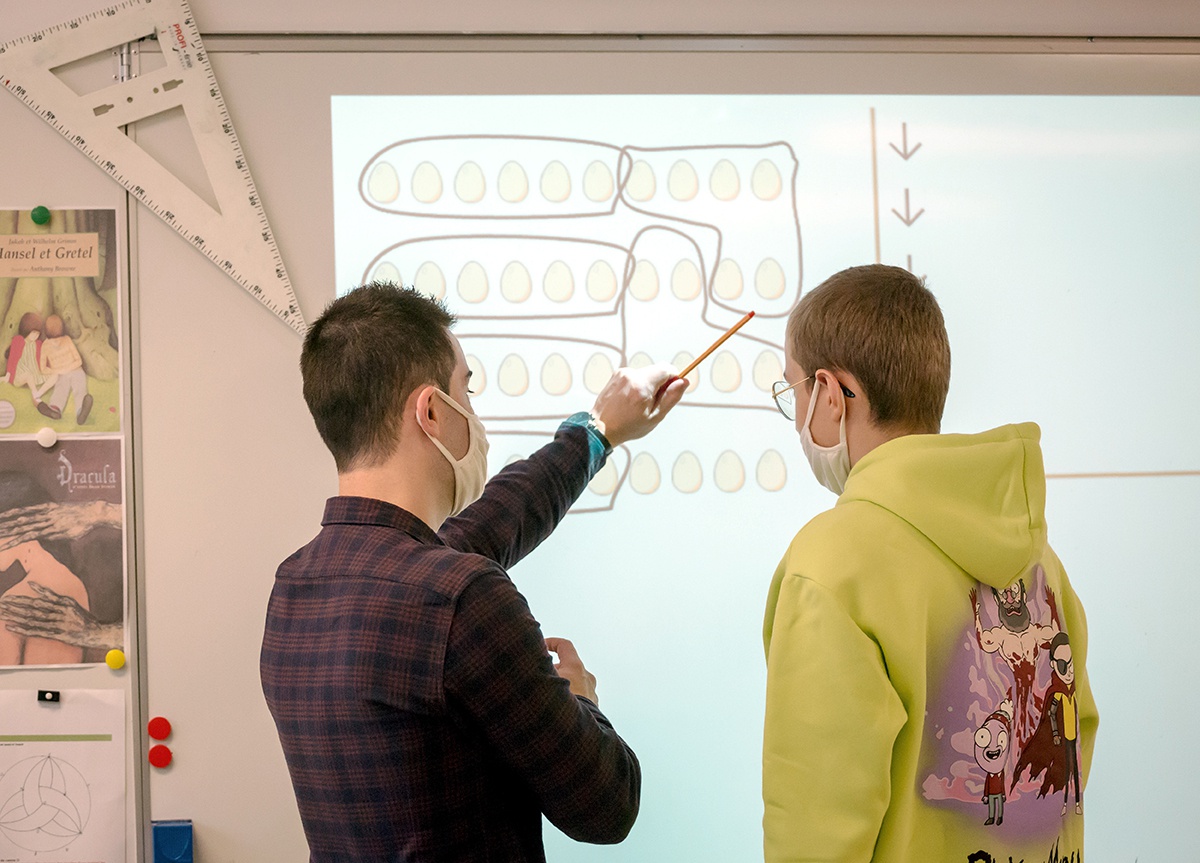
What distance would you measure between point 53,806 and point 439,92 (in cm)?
127

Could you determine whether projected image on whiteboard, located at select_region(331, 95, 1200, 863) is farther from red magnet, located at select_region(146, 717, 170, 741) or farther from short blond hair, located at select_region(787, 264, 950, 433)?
red magnet, located at select_region(146, 717, 170, 741)

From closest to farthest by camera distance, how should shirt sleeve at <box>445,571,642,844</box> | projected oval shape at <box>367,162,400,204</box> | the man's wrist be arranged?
shirt sleeve at <box>445,571,642,844</box> → the man's wrist → projected oval shape at <box>367,162,400,204</box>

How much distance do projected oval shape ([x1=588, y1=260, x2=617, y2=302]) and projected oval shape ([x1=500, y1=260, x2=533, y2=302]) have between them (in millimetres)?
98

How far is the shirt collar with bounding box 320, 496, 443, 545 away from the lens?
0.98 meters

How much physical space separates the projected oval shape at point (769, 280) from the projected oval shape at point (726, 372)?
12 cm

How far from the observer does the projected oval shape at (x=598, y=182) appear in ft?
5.01

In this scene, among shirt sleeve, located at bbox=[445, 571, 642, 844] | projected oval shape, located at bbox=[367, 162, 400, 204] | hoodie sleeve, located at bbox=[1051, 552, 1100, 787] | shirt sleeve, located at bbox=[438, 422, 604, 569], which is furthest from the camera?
projected oval shape, located at bbox=[367, 162, 400, 204]

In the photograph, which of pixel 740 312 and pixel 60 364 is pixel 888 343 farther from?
Result: pixel 60 364

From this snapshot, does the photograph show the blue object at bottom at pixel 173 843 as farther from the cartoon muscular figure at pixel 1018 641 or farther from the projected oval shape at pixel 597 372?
the cartoon muscular figure at pixel 1018 641

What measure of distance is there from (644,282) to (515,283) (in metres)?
0.21

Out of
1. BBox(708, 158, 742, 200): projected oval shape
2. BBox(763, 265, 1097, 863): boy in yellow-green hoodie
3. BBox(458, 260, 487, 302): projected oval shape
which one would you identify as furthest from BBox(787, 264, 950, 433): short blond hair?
BBox(458, 260, 487, 302): projected oval shape

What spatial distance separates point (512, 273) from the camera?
151 cm

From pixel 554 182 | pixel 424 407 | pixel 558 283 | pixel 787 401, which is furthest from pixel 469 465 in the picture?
pixel 554 182

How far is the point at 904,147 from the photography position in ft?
5.17
